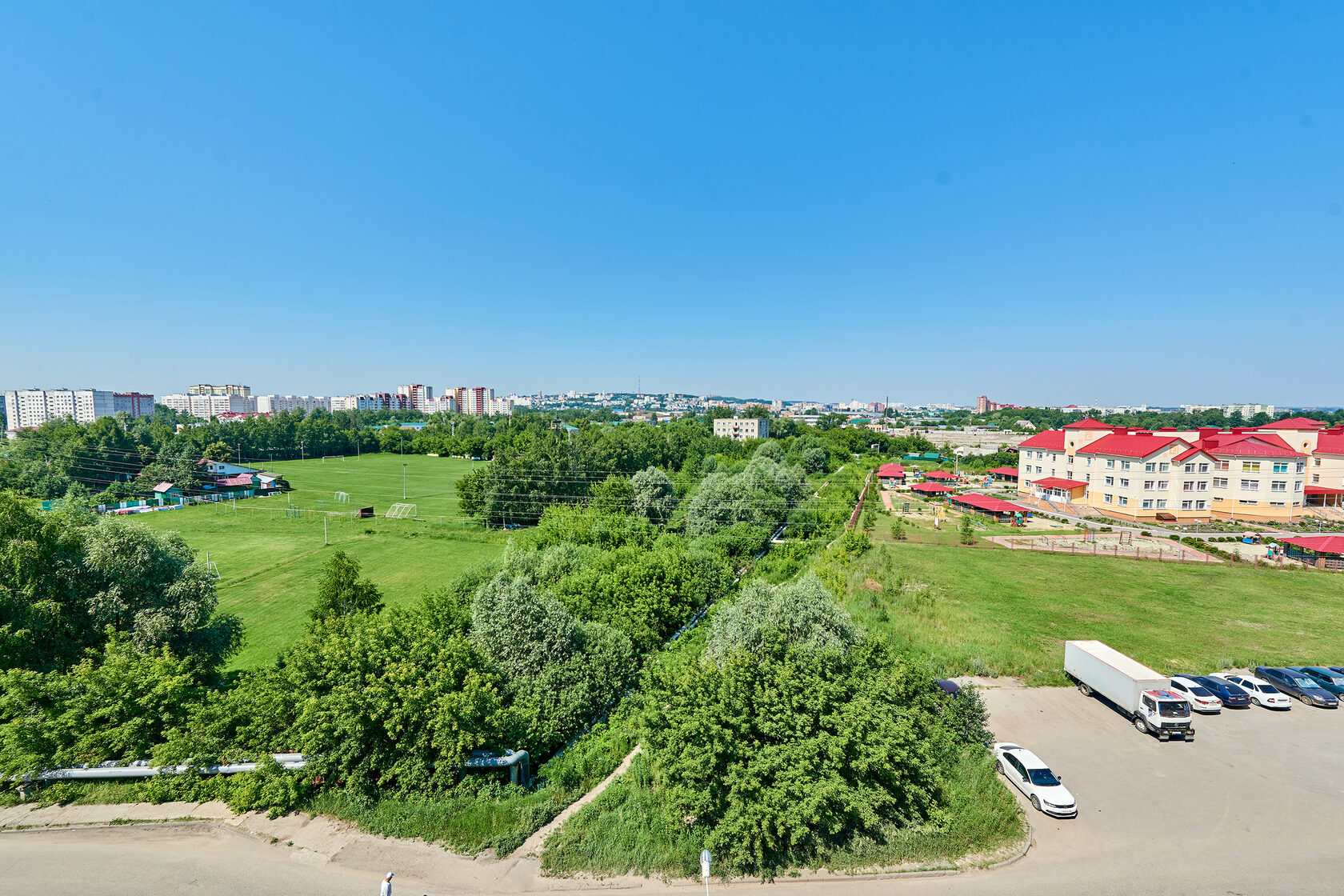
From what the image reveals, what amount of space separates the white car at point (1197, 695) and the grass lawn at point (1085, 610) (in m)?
3.06

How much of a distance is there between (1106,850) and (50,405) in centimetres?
25798

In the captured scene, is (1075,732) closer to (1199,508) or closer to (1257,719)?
(1257,719)

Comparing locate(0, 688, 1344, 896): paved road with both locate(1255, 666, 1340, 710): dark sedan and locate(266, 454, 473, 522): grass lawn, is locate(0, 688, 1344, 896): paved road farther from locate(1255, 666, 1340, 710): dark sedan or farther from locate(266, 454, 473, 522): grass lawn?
locate(266, 454, 473, 522): grass lawn

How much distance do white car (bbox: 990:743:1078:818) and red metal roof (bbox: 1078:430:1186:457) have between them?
53.7 meters

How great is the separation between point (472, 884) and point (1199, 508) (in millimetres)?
71948

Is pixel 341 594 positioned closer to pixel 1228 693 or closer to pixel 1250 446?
pixel 1228 693

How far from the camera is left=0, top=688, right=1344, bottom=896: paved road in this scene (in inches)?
443

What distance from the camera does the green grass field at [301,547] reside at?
102ft

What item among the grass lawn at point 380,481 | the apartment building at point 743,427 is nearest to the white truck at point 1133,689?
the grass lawn at point 380,481

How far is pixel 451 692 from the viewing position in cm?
1379

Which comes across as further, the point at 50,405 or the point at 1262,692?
the point at 50,405

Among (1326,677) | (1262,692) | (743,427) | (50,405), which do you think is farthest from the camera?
(50,405)

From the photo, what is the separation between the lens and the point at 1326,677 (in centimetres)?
2034

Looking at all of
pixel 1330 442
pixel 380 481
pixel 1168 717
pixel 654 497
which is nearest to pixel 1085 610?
pixel 1168 717
